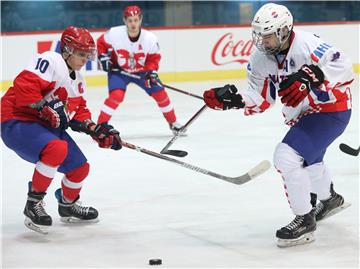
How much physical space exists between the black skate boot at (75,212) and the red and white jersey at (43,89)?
38 centimetres

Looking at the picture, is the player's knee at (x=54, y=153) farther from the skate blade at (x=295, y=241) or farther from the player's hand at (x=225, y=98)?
the skate blade at (x=295, y=241)

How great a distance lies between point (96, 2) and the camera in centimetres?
995

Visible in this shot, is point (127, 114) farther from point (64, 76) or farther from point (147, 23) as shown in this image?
point (64, 76)

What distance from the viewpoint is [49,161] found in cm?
362

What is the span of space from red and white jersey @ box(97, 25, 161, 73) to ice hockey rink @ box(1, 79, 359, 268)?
1.72 ft

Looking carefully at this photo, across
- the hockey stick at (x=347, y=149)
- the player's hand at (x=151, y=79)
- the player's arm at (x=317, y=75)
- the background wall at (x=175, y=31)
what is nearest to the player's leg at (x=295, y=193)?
the player's arm at (x=317, y=75)

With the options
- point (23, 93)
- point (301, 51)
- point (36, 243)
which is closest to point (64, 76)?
point (23, 93)

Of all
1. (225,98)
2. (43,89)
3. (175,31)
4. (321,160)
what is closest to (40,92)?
(43,89)

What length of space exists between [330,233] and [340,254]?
0.32 metres

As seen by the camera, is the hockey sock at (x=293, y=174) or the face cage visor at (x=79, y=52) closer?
the hockey sock at (x=293, y=174)

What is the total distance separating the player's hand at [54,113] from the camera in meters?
3.63

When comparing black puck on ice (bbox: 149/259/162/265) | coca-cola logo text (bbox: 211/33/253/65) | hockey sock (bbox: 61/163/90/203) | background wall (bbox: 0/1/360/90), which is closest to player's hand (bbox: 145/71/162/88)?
hockey sock (bbox: 61/163/90/203)

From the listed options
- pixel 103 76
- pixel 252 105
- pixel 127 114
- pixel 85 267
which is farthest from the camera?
pixel 103 76

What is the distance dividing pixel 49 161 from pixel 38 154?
76 mm
